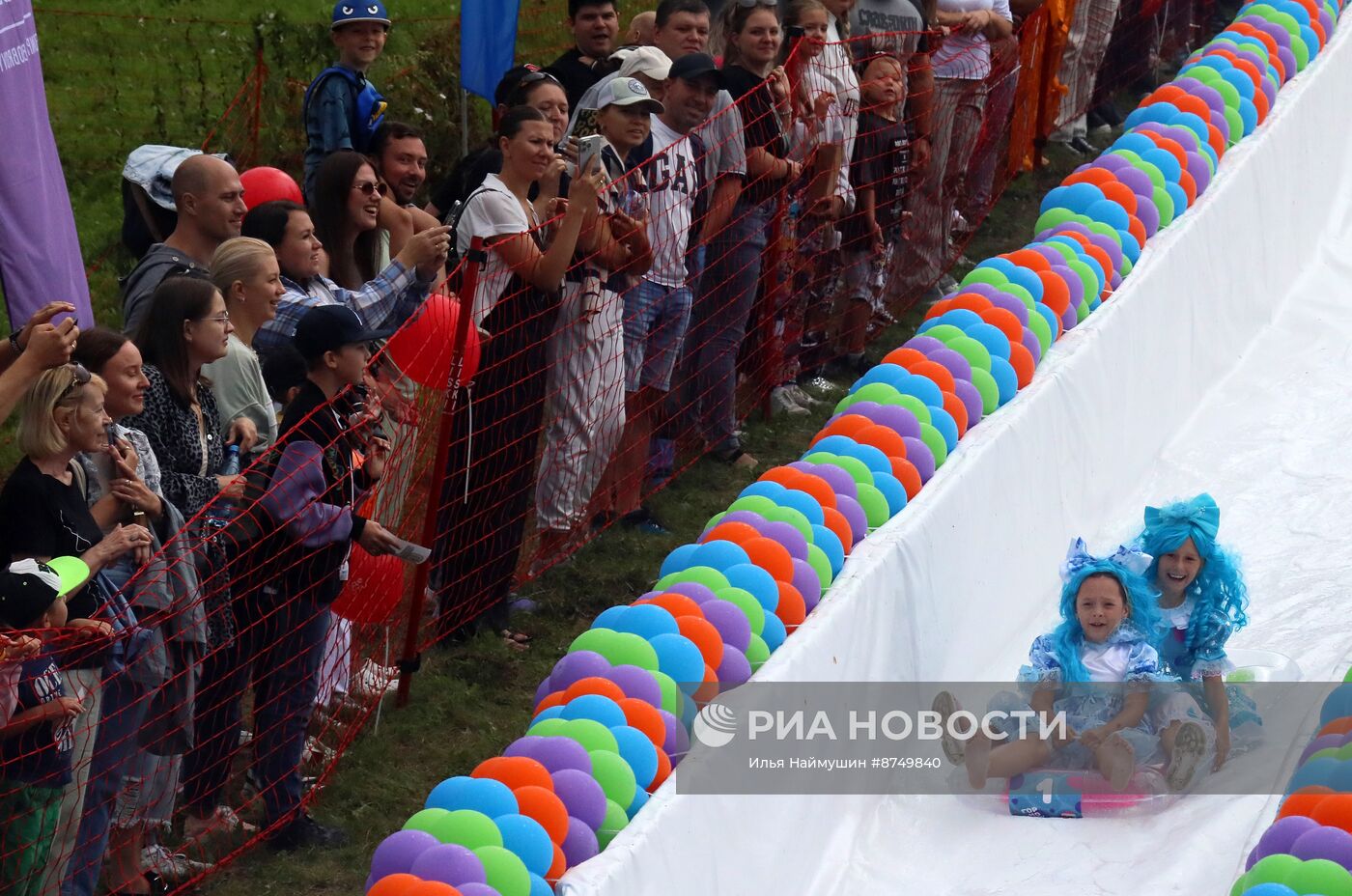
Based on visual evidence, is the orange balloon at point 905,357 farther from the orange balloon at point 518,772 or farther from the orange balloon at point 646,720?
the orange balloon at point 518,772

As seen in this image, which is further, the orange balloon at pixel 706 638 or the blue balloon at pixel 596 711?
the orange balloon at pixel 706 638

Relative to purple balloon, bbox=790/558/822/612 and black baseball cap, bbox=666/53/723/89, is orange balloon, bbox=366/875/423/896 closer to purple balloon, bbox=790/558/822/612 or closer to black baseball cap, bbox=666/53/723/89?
purple balloon, bbox=790/558/822/612

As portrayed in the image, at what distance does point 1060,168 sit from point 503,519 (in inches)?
244

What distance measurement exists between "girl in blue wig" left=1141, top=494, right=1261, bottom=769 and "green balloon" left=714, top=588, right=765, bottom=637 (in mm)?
1246

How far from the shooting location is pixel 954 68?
911 cm

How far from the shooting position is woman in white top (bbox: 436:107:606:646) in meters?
5.87

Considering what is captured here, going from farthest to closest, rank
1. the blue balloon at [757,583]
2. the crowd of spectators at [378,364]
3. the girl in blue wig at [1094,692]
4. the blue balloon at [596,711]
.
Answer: the girl in blue wig at [1094,692]
the blue balloon at [757,583]
the blue balloon at [596,711]
the crowd of spectators at [378,364]

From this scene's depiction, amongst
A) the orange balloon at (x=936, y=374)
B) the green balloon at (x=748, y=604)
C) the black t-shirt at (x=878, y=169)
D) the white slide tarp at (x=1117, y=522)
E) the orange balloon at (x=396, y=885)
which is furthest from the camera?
the black t-shirt at (x=878, y=169)

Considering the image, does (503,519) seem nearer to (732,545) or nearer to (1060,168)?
(732,545)

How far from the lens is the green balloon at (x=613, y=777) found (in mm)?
4270

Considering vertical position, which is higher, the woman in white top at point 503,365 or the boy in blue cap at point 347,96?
the boy in blue cap at point 347,96

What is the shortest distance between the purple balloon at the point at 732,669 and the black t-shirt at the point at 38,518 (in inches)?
64.9

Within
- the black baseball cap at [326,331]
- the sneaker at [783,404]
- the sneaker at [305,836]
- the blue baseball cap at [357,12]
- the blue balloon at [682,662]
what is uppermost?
the blue baseball cap at [357,12]

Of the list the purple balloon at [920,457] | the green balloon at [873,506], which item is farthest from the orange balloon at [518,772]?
the purple balloon at [920,457]
